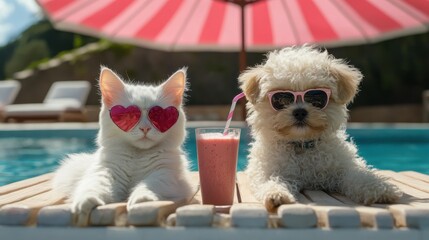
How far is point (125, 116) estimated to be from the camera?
278 centimetres

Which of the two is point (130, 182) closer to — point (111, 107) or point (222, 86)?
point (111, 107)

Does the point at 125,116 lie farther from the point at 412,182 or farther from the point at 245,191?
the point at 412,182

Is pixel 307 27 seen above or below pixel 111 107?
above

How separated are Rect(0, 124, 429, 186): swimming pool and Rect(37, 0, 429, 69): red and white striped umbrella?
67.8 inches

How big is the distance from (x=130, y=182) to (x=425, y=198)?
1647mm

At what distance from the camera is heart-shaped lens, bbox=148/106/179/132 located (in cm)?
281

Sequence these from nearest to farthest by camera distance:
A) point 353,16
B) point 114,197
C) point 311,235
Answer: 1. point 311,235
2. point 114,197
3. point 353,16

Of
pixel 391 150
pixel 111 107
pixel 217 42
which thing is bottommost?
pixel 391 150

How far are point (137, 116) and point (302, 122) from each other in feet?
3.07

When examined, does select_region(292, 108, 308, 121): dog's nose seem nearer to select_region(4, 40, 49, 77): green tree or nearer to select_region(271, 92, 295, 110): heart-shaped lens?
select_region(271, 92, 295, 110): heart-shaped lens

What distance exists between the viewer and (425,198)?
2.98m

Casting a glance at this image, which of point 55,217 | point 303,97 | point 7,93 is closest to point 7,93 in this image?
point 7,93

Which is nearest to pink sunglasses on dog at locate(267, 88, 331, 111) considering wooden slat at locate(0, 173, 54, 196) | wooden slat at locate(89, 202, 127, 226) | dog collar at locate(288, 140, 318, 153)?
dog collar at locate(288, 140, 318, 153)

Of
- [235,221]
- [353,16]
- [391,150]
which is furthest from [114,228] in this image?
[391,150]
